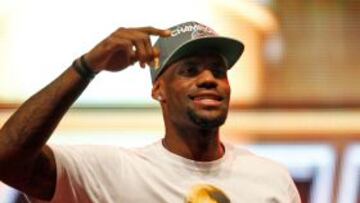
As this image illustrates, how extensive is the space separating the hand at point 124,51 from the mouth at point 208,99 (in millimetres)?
198

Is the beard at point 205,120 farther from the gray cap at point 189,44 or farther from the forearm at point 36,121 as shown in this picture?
the forearm at point 36,121

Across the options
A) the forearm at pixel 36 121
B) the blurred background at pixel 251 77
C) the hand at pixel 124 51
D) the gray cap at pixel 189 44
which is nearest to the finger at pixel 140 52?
the hand at pixel 124 51

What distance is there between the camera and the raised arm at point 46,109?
4.41 feet

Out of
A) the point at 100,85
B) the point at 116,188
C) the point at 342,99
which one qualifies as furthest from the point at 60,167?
the point at 342,99

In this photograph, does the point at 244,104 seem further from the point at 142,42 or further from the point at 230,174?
the point at 142,42

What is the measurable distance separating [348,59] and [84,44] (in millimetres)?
787

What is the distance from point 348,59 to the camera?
7.62ft

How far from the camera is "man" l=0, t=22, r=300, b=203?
1356mm

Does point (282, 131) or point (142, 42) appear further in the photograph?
point (282, 131)

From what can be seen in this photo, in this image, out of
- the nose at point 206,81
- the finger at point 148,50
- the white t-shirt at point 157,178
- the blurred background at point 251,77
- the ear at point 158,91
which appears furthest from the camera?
the blurred background at point 251,77

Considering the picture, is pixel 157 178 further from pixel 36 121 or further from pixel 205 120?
pixel 36 121

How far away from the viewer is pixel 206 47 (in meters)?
1.62

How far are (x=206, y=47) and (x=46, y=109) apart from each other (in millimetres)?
408

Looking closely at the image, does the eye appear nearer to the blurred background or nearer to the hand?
the hand
